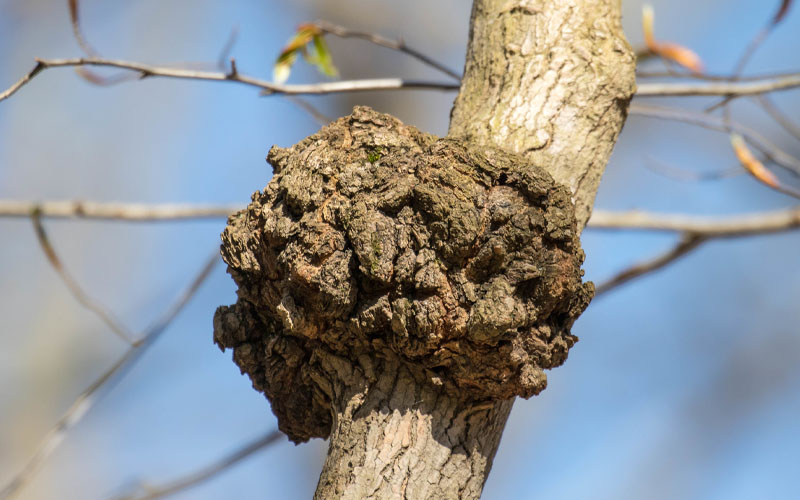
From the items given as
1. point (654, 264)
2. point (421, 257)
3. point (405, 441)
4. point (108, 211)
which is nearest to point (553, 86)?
point (421, 257)

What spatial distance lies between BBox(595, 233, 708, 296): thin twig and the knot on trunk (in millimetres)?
1433

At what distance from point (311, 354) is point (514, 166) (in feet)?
1.97

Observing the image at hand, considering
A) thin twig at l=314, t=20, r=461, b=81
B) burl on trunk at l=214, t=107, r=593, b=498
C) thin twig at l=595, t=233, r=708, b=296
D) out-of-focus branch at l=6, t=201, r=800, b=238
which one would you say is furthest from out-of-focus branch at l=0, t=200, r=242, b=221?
burl on trunk at l=214, t=107, r=593, b=498

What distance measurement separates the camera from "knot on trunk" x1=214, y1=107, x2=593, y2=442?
1358 mm

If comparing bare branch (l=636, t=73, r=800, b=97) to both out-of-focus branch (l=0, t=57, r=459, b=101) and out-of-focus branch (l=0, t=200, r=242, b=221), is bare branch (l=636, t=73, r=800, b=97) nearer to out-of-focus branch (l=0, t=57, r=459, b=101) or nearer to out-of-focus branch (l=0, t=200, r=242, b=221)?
out-of-focus branch (l=0, t=57, r=459, b=101)

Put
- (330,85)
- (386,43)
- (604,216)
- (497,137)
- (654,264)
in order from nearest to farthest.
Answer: (497,137) → (330,85) → (386,43) → (654,264) → (604,216)

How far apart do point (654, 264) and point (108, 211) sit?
2.40 meters

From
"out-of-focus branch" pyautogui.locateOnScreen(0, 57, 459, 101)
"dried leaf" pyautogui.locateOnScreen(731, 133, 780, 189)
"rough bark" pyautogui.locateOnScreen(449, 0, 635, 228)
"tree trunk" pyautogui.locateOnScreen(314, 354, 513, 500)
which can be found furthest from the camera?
"dried leaf" pyautogui.locateOnScreen(731, 133, 780, 189)

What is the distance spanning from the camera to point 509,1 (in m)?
1.85

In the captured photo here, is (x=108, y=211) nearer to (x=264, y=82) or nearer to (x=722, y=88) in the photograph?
(x=264, y=82)

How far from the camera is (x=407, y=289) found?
1388 mm

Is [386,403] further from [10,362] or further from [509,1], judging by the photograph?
[10,362]

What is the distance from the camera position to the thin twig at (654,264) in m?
2.79

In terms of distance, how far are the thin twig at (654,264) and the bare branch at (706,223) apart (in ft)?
0.15
